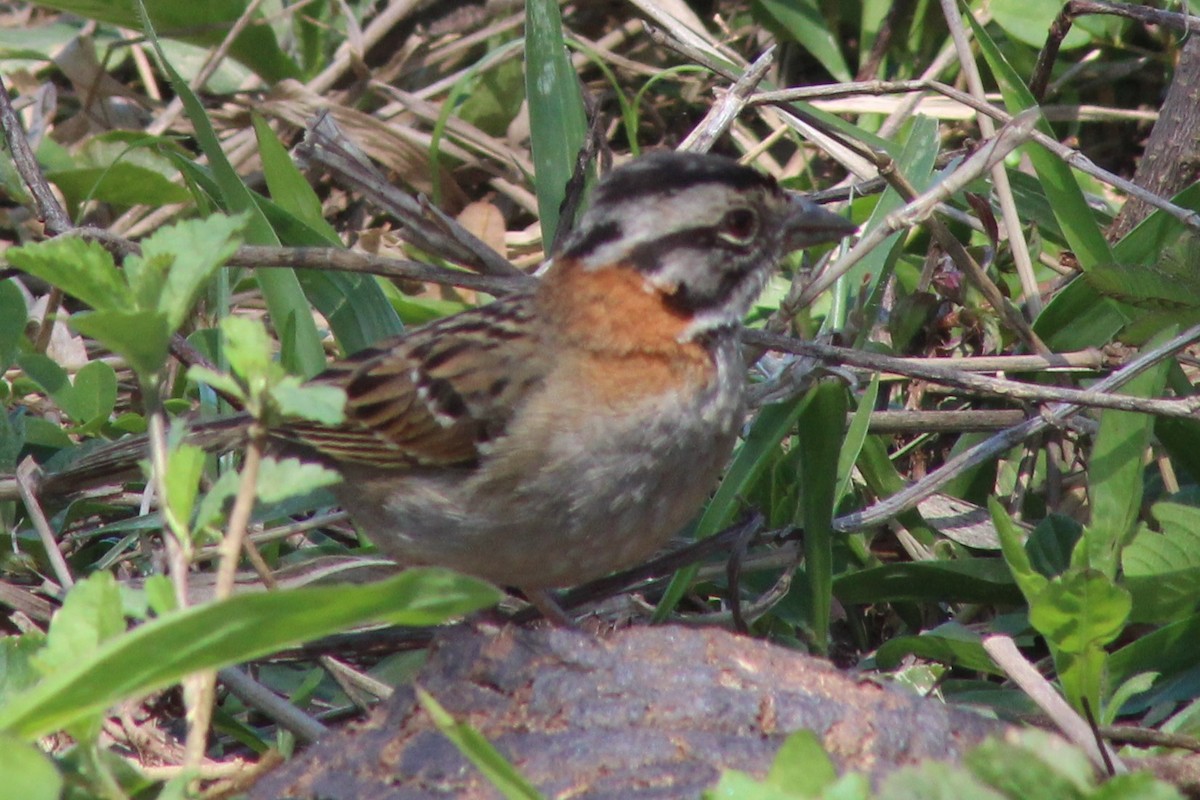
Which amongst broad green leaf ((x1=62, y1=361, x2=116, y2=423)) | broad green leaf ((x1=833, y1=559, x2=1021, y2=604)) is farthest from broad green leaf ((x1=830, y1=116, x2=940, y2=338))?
broad green leaf ((x1=62, y1=361, x2=116, y2=423))

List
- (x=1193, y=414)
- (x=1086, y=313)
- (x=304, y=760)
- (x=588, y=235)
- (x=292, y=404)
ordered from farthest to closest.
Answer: (x=1086, y=313), (x=588, y=235), (x=1193, y=414), (x=304, y=760), (x=292, y=404)

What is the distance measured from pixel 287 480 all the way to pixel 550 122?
7.90ft

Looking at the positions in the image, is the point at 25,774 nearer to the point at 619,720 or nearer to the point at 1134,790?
the point at 619,720

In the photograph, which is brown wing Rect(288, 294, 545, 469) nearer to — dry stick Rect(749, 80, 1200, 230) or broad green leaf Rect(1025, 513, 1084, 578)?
dry stick Rect(749, 80, 1200, 230)

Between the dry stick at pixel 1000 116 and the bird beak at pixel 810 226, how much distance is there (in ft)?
1.33

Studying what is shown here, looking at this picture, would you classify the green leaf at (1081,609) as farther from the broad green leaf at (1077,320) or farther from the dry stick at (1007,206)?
the dry stick at (1007,206)

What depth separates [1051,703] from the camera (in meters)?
2.47

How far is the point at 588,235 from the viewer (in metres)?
3.36

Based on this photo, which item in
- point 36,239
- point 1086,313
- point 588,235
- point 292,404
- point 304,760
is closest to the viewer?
point 292,404

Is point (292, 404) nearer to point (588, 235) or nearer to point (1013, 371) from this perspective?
point (588, 235)

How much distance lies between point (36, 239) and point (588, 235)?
6.77 ft

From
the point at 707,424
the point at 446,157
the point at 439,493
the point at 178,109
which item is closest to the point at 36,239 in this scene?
the point at 178,109

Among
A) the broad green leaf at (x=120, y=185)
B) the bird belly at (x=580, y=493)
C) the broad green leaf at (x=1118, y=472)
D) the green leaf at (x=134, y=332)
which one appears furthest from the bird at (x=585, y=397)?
the green leaf at (x=134, y=332)

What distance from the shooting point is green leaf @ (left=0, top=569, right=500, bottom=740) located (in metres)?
1.69
